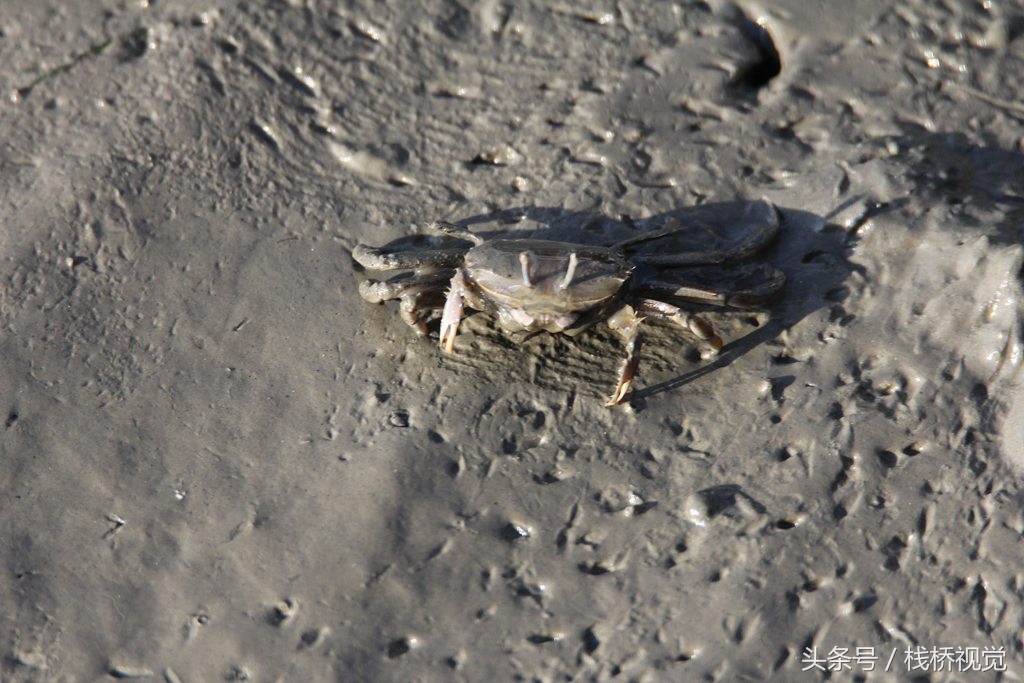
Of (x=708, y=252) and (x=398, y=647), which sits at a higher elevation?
(x=708, y=252)

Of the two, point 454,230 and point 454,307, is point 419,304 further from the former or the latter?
point 454,230

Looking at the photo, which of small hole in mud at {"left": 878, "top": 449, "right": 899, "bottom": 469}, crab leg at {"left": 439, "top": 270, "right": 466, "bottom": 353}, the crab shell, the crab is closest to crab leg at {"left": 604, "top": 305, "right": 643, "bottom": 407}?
the crab

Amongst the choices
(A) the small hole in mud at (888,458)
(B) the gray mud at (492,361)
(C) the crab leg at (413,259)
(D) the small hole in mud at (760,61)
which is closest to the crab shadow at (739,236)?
(B) the gray mud at (492,361)

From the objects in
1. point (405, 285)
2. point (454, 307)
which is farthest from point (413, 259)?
point (454, 307)

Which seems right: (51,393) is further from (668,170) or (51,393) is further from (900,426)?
(900,426)

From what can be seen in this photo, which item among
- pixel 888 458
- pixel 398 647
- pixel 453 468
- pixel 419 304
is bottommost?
pixel 398 647

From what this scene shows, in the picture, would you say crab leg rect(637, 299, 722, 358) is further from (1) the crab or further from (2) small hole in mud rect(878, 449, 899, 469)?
(2) small hole in mud rect(878, 449, 899, 469)

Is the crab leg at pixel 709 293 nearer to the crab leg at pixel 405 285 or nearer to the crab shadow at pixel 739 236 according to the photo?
the crab shadow at pixel 739 236
